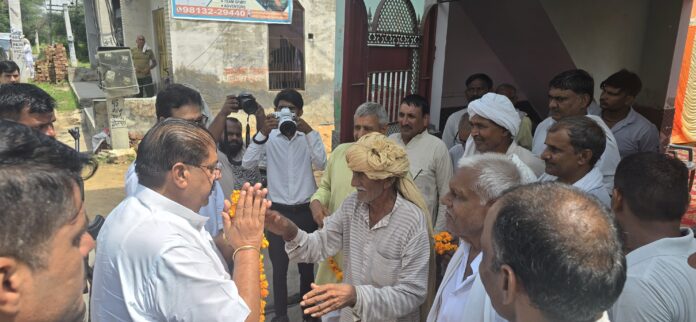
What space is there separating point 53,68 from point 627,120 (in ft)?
71.9

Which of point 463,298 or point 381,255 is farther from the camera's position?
point 381,255

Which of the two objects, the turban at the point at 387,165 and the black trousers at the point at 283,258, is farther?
the black trousers at the point at 283,258

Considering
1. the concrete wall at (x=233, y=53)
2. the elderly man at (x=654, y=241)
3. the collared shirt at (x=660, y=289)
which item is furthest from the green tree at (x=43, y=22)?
the collared shirt at (x=660, y=289)

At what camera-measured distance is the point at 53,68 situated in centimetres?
1930

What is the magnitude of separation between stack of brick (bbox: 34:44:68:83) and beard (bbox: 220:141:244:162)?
1883cm

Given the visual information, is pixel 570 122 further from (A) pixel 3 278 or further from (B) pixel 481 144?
(A) pixel 3 278

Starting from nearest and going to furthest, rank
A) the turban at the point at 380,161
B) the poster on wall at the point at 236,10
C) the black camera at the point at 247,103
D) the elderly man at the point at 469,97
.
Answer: the turban at the point at 380,161 < the black camera at the point at 247,103 < the elderly man at the point at 469,97 < the poster on wall at the point at 236,10

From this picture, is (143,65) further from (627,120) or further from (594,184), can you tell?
(594,184)

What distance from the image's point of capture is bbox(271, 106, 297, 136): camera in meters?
3.69

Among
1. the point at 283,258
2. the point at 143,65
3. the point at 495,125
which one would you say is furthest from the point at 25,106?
the point at 143,65

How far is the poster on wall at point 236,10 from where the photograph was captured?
1098cm

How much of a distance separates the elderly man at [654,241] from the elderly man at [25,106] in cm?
307

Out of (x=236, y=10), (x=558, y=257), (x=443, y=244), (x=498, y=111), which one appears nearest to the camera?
(x=558, y=257)

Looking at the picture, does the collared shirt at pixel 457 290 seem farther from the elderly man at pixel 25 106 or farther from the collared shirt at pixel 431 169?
the elderly man at pixel 25 106
